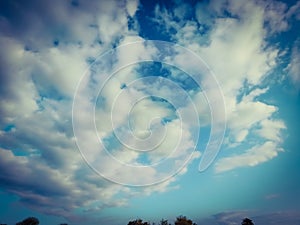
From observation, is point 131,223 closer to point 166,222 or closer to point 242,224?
point 166,222

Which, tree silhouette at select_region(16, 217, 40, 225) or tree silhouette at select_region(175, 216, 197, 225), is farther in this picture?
tree silhouette at select_region(16, 217, 40, 225)

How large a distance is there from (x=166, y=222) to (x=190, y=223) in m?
22.2

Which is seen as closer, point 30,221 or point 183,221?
point 183,221

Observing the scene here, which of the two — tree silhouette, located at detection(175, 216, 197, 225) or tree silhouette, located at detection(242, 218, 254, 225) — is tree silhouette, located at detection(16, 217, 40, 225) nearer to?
tree silhouette, located at detection(175, 216, 197, 225)

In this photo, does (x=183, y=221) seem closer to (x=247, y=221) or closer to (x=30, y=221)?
(x=247, y=221)

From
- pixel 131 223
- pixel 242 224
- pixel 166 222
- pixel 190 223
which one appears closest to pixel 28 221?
pixel 131 223

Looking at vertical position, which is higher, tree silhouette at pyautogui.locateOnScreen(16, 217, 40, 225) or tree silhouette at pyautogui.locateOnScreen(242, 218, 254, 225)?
tree silhouette at pyautogui.locateOnScreen(16, 217, 40, 225)

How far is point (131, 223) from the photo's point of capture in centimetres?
11700

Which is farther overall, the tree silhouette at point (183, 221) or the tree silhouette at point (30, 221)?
the tree silhouette at point (30, 221)

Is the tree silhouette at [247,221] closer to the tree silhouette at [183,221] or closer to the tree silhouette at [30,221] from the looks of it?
the tree silhouette at [183,221]

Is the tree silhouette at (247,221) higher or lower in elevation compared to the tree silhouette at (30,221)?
lower

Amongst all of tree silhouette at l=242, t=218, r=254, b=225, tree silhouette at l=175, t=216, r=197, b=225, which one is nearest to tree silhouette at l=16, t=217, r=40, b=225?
tree silhouette at l=175, t=216, r=197, b=225

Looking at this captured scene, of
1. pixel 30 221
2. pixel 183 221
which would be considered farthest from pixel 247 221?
pixel 30 221

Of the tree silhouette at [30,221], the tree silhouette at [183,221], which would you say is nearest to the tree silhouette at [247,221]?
the tree silhouette at [183,221]
